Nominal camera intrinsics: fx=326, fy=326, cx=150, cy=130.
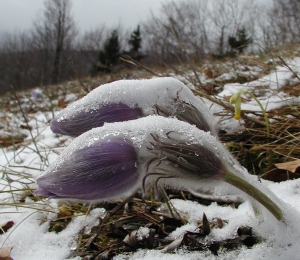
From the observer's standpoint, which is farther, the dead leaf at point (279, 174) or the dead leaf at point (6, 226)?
the dead leaf at point (6, 226)

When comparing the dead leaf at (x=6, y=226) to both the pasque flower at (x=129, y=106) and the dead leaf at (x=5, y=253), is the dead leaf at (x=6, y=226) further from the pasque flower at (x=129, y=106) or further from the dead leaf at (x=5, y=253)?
the pasque flower at (x=129, y=106)

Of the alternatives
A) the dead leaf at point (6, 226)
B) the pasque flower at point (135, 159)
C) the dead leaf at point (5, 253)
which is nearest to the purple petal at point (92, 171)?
the pasque flower at point (135, 159)

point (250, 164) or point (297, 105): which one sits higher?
point (297, 105)

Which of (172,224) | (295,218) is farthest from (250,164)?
(295,218)

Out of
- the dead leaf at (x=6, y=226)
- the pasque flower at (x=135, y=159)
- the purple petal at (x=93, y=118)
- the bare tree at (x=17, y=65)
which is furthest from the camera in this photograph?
the bare tree at (x=17, y=65)

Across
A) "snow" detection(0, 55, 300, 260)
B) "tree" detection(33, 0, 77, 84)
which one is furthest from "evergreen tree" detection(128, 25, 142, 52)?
"snow" detection(0, 55, 300, 260)

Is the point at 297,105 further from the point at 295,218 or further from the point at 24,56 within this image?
the point at 24,56

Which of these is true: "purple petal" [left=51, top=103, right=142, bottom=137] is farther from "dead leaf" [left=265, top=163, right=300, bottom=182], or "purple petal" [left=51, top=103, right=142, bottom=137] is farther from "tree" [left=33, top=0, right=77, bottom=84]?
"tree" [left=33, top=0, right=77, bottom=84]

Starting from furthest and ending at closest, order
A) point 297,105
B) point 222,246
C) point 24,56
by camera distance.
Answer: point 24,56 → point 297,105 → point 222,246

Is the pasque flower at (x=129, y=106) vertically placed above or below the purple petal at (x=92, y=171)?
above

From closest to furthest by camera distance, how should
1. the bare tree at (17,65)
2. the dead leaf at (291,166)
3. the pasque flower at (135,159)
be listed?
the pasque flower at (135,159), the dead leaf at (291,166), the bare tree at (17,65)
